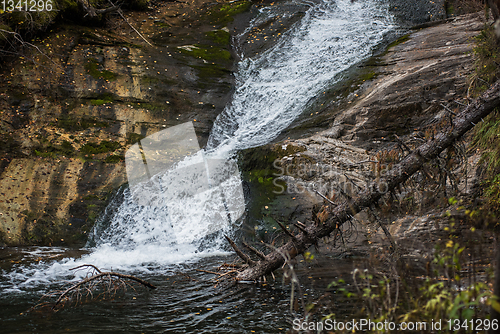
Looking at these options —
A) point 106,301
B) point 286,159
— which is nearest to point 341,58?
point 286,159

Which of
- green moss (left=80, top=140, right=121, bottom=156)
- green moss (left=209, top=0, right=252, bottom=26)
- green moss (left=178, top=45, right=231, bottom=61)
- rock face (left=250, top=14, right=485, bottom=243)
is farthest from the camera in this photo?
green moss (left=209, top=0, right=252, bottom=26)

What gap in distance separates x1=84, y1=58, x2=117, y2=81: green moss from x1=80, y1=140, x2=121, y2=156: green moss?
7.66 ft

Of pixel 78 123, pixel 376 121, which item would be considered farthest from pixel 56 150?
pixel 376 121

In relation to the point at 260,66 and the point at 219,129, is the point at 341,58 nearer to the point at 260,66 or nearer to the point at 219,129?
the point at 260,66

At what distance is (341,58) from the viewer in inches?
416

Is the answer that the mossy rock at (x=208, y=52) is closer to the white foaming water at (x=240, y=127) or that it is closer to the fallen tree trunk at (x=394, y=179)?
the white foaming water at (x=240, y=127)

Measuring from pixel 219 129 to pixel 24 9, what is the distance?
6.82 m

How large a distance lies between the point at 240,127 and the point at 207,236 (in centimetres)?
388

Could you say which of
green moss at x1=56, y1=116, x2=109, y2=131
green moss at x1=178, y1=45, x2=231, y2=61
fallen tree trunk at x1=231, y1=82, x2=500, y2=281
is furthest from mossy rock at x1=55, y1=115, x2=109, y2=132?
fallen tree trunk at x1=231, y1=82, x2=500, y2=281

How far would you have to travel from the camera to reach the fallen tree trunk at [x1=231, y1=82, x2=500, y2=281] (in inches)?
166

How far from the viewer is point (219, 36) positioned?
510 inches

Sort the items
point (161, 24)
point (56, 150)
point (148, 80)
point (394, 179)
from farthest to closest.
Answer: point (161, 24) → point (148, 80) → point (56, 150) → point (394, 179)

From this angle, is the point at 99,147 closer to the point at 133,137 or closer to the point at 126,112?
the point at 133,137

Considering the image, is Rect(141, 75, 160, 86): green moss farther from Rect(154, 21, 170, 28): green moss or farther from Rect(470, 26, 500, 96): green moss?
Rect(470, 26, 500, 96): green moss
